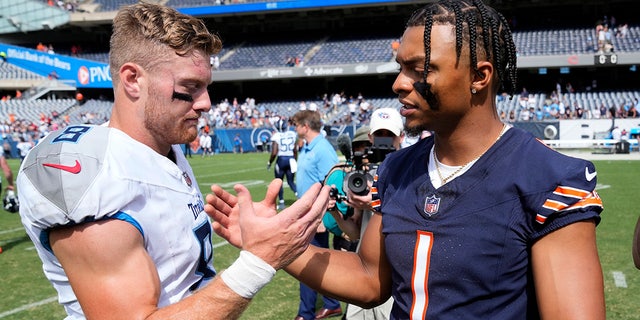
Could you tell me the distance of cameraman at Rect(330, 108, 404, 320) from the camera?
3766mm

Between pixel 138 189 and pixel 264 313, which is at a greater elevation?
pixel 138 189

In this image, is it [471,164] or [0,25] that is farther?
[0,25]

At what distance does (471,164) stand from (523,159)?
19 centimetres

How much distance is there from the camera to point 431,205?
6.78 ft

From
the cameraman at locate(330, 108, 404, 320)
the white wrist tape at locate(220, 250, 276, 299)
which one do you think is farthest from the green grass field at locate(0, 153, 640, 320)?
the white wrist tape at locate(220, 250, 276, 299)

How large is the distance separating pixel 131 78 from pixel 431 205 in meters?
1.16

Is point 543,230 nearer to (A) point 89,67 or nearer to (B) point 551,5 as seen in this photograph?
(B) point 551,5

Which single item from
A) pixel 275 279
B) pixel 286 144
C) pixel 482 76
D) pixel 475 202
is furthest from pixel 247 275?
pixel 286 144

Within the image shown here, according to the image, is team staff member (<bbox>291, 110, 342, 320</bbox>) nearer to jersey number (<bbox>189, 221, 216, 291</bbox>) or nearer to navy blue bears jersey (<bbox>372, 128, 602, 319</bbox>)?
jersey number (<bbox>189, 221, 216, 291</bbox>)

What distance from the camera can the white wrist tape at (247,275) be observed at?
183 cm

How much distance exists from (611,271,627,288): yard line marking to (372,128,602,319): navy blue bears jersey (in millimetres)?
5148

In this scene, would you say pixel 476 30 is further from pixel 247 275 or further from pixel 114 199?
pixel 114 199

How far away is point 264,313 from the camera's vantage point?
19.2 feet

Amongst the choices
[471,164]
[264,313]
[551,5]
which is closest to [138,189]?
[471,164]
